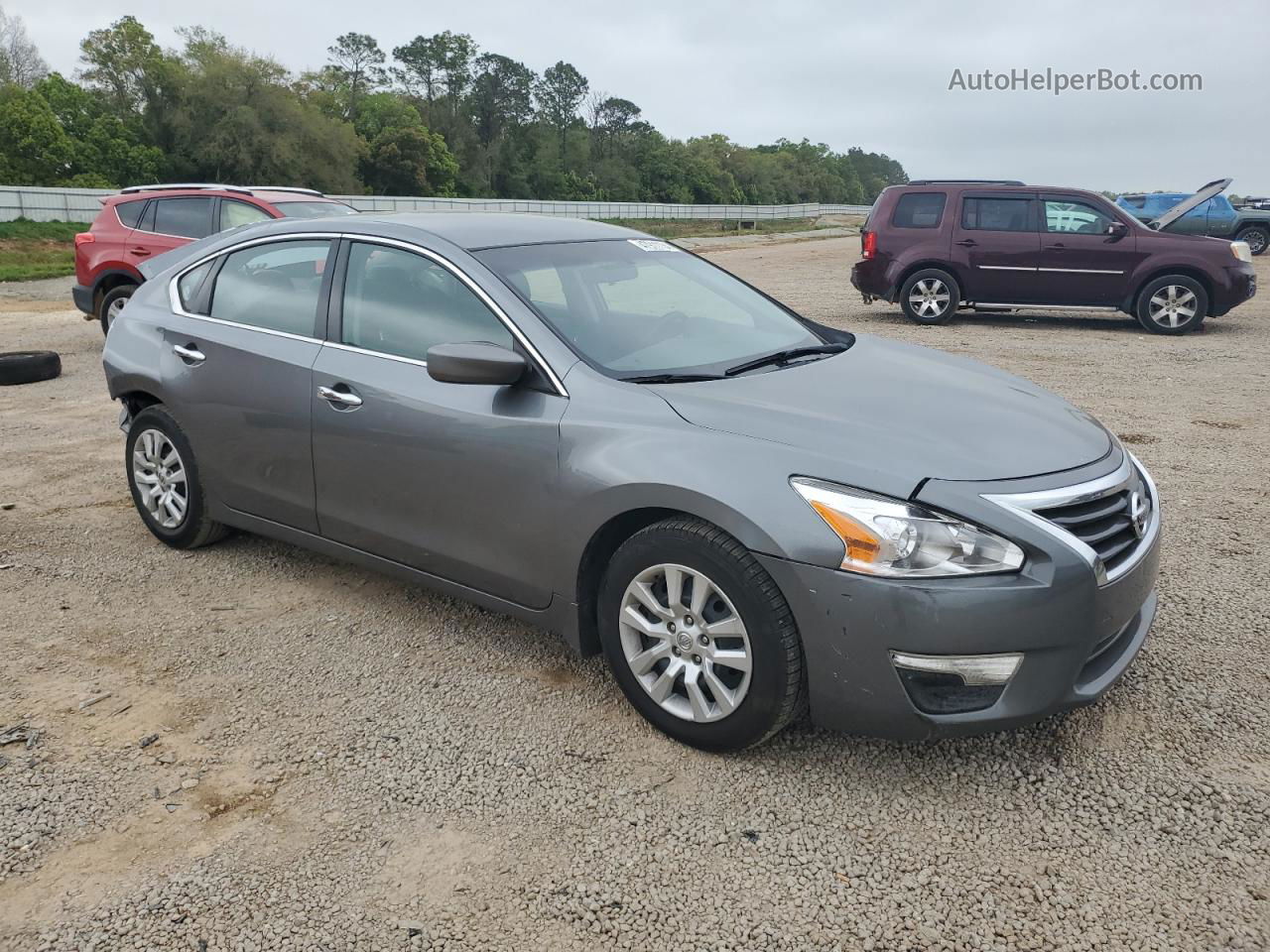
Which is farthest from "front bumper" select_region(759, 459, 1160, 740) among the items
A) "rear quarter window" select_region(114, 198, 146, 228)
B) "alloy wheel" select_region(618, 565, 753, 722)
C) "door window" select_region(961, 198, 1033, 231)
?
"door window" select_region(961, 198, 1033, 231)

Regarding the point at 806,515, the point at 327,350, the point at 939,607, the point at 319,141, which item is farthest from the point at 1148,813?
the point at 319,141

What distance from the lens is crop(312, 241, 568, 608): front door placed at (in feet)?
11.4

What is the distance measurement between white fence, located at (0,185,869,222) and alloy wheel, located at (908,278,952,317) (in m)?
4.92

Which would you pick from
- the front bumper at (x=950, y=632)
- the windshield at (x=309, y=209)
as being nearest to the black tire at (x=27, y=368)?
the windshield at (x=309, y=209)

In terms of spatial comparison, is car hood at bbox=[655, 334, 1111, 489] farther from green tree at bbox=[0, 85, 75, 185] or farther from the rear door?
green tree at bbox=[0, 85, 75, 185]

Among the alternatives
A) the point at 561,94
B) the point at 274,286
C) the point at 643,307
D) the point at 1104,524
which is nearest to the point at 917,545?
the point at 1104,524

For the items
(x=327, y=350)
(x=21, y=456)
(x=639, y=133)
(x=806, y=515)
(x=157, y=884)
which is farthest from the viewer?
(x=639, y=133)

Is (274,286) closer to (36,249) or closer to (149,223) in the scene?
(149,223)

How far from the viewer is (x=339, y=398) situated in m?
3.96

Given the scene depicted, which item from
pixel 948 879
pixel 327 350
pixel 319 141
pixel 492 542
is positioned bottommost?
pixel 948 879

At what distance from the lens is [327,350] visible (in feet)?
13.4

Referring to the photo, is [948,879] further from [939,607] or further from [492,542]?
[492,542]

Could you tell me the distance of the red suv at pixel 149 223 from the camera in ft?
37.0

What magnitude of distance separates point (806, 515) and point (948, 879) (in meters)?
1.00
